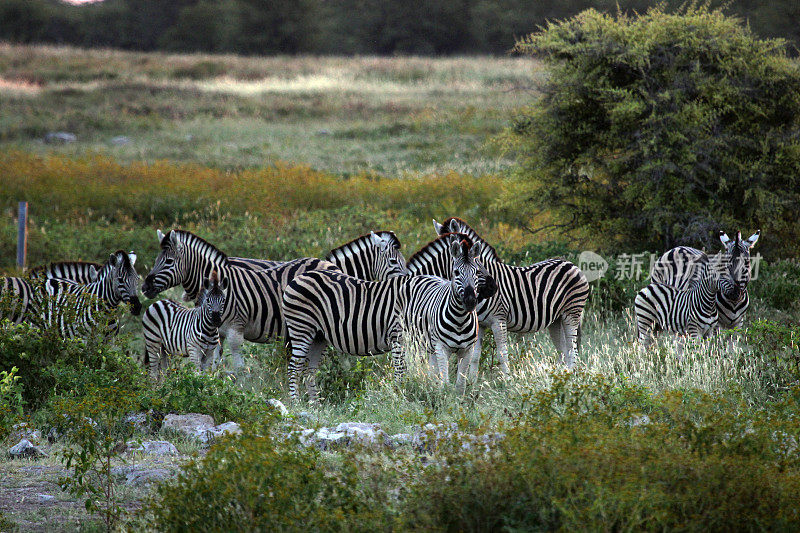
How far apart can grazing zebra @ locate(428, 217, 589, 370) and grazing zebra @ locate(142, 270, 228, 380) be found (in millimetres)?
2722

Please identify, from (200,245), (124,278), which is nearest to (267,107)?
(200,245)

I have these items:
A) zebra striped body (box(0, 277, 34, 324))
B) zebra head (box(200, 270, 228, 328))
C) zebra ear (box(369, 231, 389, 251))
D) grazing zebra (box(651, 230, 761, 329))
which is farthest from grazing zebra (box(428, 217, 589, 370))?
zebra striped body (box(0, 277, 34, 324))

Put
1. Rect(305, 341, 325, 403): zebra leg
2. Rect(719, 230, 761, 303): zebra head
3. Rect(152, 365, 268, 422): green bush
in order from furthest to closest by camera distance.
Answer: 1. Rect(305, 341, 325, 403): zebra leg
2. Rect(719, 230, 761, 303): zebra head
3. Rect(152, 365, 268, 422): green bush

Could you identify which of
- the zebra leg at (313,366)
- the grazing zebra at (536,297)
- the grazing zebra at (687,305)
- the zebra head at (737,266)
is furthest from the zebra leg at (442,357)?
the zebra head at (737,266)

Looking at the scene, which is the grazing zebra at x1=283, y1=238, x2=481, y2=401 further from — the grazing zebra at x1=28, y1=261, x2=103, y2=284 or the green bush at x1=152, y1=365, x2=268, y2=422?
the grazing zebra at x1=28, y1=261, x2=103, y2=284

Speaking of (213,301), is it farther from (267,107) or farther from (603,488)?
(267,107)

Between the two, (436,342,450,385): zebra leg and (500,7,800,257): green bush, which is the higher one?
(500,7,800,257): green bush

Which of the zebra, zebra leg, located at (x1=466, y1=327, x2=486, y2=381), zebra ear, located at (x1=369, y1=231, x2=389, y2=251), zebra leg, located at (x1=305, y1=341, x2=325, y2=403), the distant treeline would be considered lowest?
zebra leg, located at (x1=305, y1=341, x2=325, y2=403)

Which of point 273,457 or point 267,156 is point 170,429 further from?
point 267,156

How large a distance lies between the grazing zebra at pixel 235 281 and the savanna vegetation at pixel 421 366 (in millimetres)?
504

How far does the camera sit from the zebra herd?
29.8 ft

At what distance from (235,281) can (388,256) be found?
6.83ft

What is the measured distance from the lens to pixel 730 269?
9.63 m

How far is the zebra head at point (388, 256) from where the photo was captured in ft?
35.6
